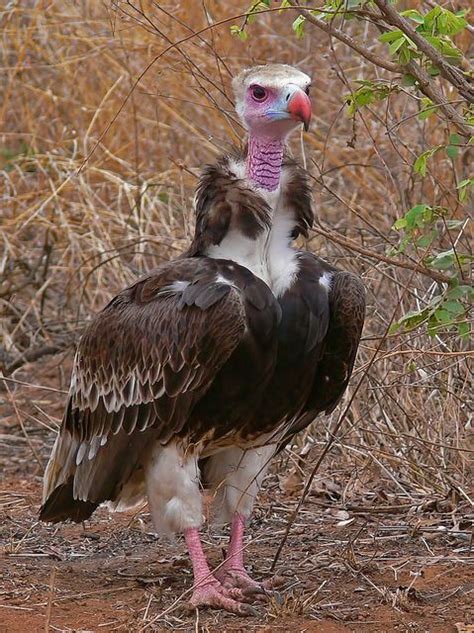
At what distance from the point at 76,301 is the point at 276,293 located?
4.37m

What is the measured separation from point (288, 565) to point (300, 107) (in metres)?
1.79

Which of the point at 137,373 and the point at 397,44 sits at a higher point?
the point at 397,44

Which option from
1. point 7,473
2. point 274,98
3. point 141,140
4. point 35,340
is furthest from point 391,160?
point 274,98

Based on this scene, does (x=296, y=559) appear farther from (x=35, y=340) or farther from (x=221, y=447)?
(x=35, y=340)

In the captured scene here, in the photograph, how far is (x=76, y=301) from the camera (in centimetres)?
866

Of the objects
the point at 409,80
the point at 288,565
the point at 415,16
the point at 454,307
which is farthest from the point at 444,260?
the point at 288,565

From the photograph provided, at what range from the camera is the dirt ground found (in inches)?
169

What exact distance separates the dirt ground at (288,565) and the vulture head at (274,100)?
5.06 feet

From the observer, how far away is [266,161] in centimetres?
469

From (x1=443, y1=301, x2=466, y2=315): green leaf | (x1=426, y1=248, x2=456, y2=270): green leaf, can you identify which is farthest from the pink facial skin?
(x1=443, y1=301, x2=466, y2=315): green leaf

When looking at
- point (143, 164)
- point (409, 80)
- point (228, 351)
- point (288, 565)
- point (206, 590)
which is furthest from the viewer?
point (143, 164)

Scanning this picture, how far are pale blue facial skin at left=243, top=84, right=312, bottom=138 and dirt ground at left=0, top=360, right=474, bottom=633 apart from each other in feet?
5.01

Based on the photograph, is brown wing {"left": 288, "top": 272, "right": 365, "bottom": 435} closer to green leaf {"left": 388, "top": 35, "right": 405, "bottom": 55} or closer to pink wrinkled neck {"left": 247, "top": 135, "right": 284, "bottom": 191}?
pink wrinkled neck {"left": 247, "top": 135, "right": 284, "bottom": 191}

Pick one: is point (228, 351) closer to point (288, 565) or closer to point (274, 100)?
point (274, 100)
